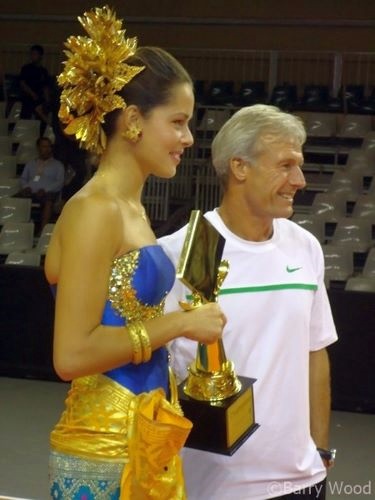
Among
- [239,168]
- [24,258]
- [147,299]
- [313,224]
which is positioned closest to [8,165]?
[24,258]

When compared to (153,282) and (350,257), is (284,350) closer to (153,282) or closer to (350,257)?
(153,282)

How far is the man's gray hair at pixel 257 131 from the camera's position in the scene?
2.29m

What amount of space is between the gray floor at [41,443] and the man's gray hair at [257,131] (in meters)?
2.60

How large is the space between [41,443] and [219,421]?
395 centimetres

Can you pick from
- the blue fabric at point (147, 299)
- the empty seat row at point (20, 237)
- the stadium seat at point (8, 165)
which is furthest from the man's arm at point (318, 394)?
the stadium seat at point (8, 165)

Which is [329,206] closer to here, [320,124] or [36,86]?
[320,124]

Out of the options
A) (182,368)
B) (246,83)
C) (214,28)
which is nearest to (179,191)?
(246,83)

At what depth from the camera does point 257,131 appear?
2.29 meters

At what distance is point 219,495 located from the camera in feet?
7.26

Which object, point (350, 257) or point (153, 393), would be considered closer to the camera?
point (153, 393)

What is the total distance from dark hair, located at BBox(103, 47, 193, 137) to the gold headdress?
0.01 metres

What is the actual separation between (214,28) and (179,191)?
3281mm

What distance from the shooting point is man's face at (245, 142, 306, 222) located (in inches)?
90.0

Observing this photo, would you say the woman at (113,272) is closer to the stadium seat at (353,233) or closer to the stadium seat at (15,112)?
the stadium seat at (353,233)
